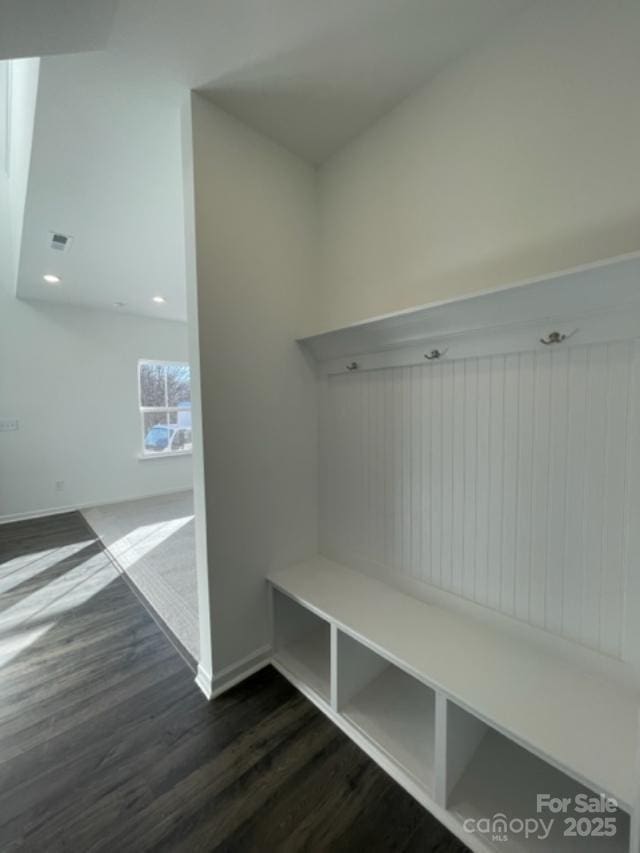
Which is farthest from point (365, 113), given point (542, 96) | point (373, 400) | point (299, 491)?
point (299, 491)

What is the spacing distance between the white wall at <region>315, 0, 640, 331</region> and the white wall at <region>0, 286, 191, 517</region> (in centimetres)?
415

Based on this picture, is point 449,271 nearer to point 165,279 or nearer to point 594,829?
point 594,829

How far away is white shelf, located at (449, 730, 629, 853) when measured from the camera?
3.17ft

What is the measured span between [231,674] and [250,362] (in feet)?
4.76

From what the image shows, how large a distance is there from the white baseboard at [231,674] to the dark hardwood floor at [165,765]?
0.12 feet

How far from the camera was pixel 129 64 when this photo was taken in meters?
1.27

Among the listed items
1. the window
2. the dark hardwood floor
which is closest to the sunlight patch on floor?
the dark hardwood floor

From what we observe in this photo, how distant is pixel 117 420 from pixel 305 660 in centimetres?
425

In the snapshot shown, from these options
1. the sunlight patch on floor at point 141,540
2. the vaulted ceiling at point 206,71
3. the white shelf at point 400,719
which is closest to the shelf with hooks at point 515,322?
the vaulted ceiling at point 206,71

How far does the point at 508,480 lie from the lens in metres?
1.23

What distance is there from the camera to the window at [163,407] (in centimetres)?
502

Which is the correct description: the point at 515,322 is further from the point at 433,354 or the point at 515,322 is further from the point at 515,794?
the point at 515,794

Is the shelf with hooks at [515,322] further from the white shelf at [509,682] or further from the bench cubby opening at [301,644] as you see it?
the bench cubby opening at [301,644]

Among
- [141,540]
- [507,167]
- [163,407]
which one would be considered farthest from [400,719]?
[163,407]
